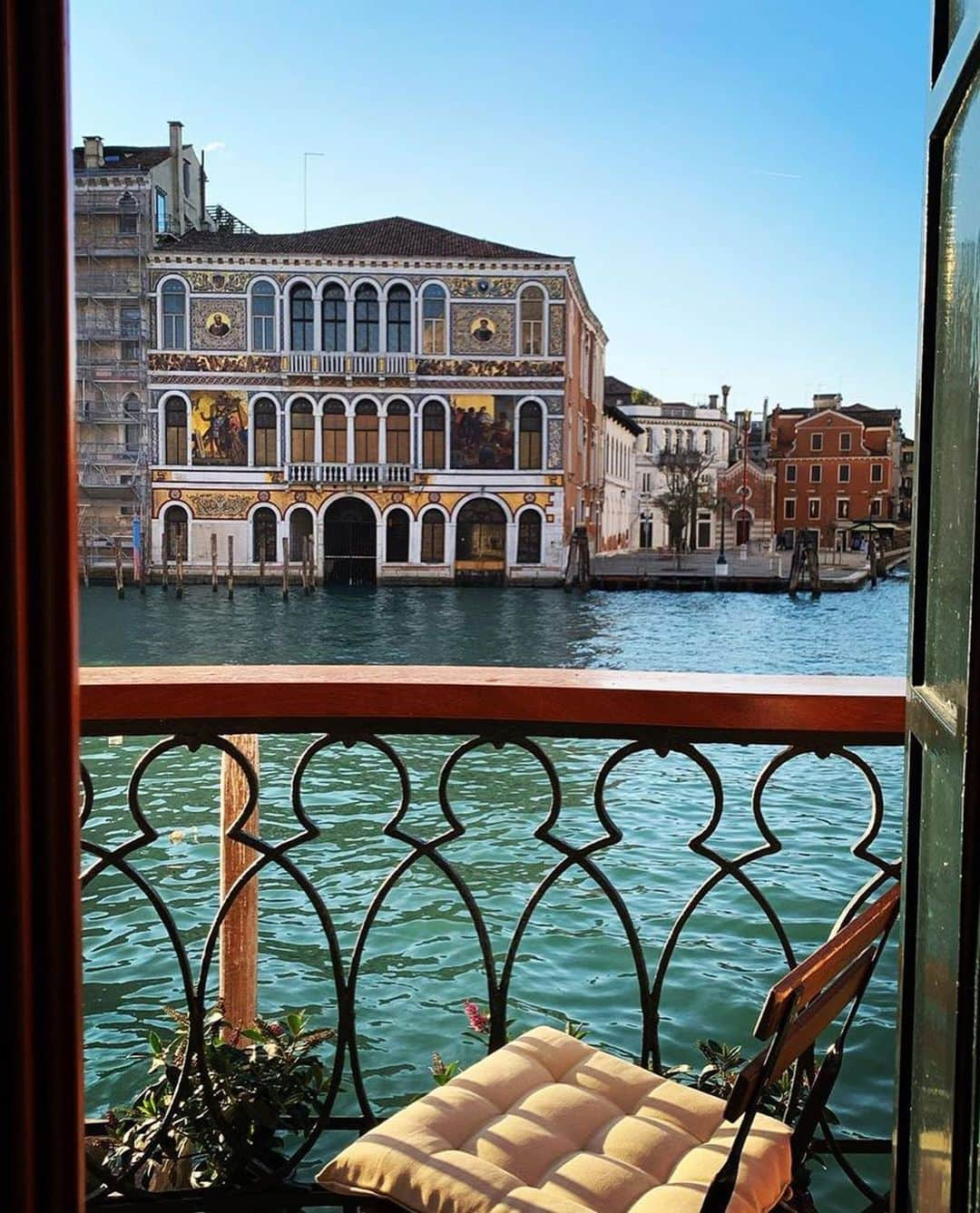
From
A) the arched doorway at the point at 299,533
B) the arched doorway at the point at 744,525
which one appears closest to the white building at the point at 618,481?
the arched doorway at the point at 744,525

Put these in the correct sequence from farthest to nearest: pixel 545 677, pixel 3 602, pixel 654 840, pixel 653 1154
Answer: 1. pixel 654 840
2. pixel 545 677
3. pixel 653 1154
4. pixel 3 602

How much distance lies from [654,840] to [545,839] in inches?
243

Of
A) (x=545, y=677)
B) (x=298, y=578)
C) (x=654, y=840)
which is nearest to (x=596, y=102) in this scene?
(x=298, y=578)

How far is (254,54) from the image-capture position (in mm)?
47188

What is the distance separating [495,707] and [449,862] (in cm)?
160

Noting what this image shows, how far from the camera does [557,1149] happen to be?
0.98m

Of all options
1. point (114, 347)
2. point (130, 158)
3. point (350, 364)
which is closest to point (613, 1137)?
point (350, 364)

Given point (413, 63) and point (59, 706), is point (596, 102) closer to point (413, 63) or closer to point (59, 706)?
point (413, 63)

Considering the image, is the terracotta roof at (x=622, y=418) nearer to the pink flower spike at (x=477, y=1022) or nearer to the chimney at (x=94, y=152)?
the chimney at (x=94, y=152)

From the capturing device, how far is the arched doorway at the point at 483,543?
105 feet

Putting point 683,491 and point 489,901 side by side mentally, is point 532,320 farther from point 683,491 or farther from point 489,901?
point 489,901

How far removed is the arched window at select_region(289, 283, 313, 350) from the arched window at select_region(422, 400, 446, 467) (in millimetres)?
3295

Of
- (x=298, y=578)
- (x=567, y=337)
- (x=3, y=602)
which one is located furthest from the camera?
(x=298, y=578)

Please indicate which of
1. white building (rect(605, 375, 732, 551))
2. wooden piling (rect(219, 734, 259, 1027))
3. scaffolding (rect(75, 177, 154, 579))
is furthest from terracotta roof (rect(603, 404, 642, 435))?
wooden piling (rect(219, 734, 259, 1027))
